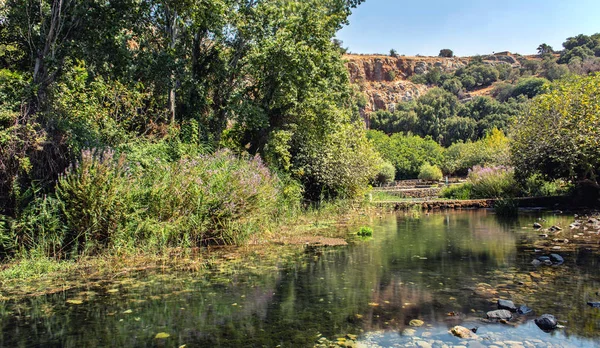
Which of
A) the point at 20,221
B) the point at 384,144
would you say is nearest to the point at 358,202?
the point at 20,221

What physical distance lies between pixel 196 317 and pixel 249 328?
88 cm

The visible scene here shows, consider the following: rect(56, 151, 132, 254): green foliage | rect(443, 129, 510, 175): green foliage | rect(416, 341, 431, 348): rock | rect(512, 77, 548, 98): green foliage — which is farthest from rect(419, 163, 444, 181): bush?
rect(416, 341, 431, 348): rock

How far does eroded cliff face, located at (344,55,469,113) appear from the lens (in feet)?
356

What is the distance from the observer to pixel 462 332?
16.6ft

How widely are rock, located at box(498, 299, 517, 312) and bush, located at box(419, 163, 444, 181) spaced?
46.1 metres

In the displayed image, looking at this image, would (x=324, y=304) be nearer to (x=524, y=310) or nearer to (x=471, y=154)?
(x=524, y=310)

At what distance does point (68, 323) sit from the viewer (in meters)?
5.71

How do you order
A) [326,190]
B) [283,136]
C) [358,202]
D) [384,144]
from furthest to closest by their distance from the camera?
[384,144] → [358,202] → [326,190] → [283,136]

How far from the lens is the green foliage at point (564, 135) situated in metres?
20.4

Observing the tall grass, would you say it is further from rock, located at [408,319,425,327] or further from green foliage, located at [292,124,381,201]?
green foliage, located at [292,124,381,201]

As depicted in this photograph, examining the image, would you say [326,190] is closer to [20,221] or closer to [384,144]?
[20,221]

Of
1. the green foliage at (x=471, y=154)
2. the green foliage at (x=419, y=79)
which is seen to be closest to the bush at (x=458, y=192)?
the green foliage at (x=471, y=154)

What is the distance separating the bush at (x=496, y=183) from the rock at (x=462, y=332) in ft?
76.3

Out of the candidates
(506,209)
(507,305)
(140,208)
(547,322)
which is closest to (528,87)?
(506,209)
